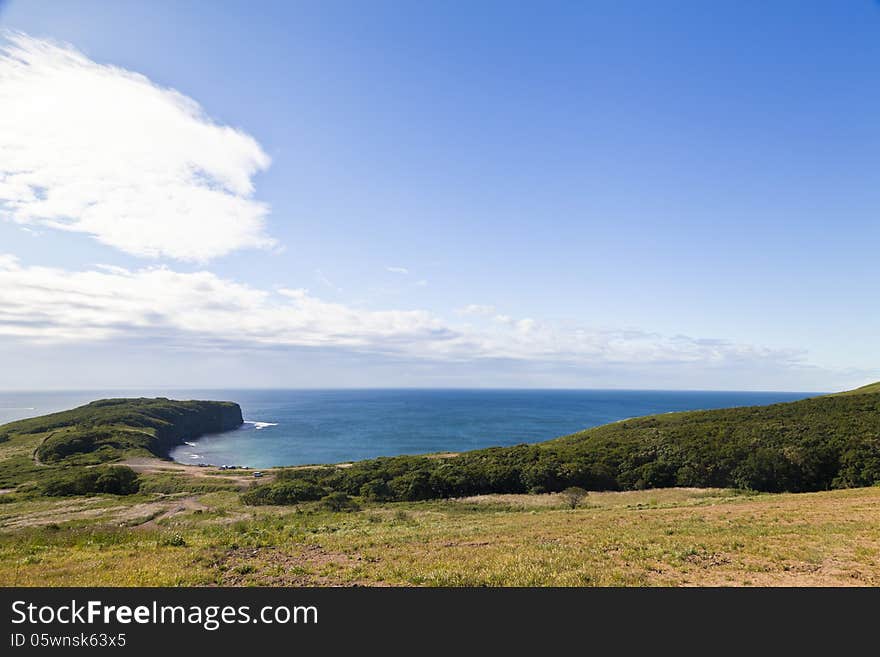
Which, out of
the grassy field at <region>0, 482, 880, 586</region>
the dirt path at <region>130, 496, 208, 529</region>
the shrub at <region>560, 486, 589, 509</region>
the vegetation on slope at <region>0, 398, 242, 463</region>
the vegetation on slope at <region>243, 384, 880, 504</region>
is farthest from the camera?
the vegetation on slope at <region>0, 398, 242, 463</region>

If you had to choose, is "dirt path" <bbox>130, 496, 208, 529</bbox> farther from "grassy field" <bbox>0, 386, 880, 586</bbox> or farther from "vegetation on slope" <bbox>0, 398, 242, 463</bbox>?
"vegetation on slope" <bbox>0, 398, 242, 463</bbox>

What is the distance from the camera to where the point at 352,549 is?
18.2 m

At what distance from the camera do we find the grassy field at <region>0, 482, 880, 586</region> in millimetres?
13188

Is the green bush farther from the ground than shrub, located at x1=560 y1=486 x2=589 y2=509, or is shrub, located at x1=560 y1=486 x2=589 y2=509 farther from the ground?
shrub, located at x1=560 y1=486 x2=589 y2=509

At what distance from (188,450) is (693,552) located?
155108 mm

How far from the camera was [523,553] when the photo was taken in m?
15.8

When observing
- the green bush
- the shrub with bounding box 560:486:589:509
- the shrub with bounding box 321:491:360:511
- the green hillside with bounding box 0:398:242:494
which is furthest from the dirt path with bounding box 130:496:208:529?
the shrub with bounding box 560:486:589:509

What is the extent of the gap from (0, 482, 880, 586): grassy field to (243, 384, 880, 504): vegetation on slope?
15800mm

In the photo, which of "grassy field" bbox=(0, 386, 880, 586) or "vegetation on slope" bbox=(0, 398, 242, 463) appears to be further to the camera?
"vegetation on slope" bbox=(0, 398, 242, 463)

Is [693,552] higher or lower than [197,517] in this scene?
higher

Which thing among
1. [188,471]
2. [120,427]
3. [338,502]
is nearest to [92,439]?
[120,427]
